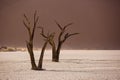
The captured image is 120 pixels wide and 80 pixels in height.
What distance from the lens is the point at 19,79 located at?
10547 millimetres

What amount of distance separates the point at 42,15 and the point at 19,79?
34.4 m

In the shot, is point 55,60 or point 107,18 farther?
point 107,18

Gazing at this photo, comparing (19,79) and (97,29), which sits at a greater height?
(19,79)

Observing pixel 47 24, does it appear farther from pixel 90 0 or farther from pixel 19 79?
pixel 19 79

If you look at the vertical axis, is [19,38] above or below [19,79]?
below

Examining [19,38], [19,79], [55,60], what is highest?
Answer: [19,79]

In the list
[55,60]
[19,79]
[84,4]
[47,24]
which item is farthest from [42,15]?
[19,79]

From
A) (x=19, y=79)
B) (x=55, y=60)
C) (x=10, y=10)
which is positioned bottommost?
(x=10, y=10)

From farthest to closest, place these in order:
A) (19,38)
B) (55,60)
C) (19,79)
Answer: (19,38)
(55,60)
(19,79)

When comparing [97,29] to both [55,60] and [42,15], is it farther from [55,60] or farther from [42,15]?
[55,60]

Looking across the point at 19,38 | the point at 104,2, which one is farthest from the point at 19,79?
the point at 104,2

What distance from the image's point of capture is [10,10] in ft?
147

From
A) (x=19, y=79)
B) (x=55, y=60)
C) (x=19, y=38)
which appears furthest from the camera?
(x=19, y=38)

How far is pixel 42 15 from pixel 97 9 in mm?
6507
